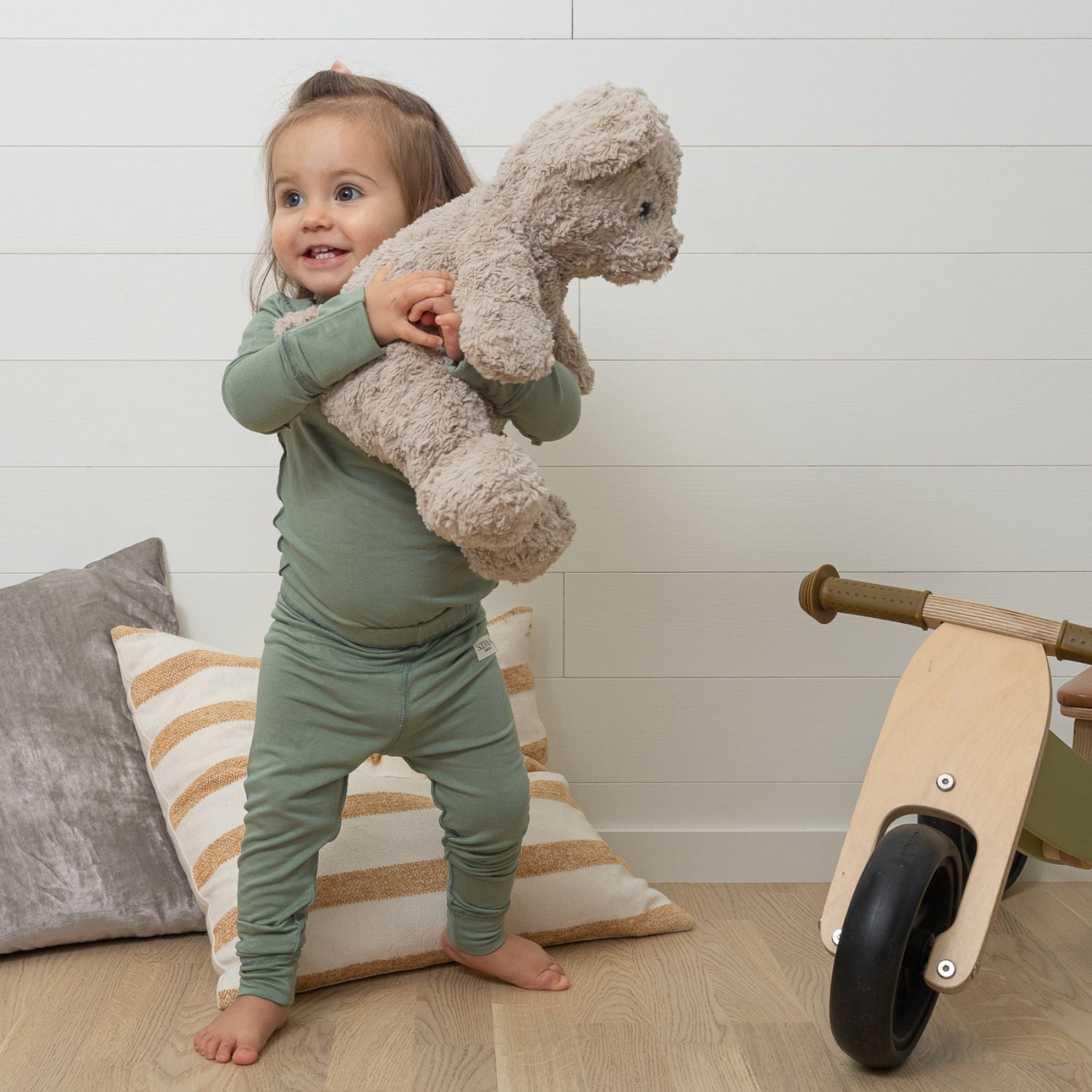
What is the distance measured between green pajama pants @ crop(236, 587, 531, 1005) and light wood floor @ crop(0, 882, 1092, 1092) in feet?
0.34

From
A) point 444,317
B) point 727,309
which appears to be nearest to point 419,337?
point 444,317

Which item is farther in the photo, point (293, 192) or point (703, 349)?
point (703, 349)

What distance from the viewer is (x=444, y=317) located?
95 centimetres

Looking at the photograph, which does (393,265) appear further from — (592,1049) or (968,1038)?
(968,1038)

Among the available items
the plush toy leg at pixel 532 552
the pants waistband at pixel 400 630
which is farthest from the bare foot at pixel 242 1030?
the plush toy leg at pixel 532 552

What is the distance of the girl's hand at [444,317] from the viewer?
0.96 metres

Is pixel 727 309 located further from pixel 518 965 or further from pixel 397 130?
pixel 518 965

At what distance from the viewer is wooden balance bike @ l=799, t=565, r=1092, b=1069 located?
96cm

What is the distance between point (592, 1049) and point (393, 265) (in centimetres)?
76

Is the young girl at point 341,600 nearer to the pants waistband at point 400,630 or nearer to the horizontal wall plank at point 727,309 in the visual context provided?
the pants waistband at point 400,630

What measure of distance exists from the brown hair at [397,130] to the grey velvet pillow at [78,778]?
22.3 inches

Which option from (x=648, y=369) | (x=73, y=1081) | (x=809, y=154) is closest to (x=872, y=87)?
(x=809, y=154)

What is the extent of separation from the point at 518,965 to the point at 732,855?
0.48m

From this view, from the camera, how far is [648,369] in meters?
1.51
